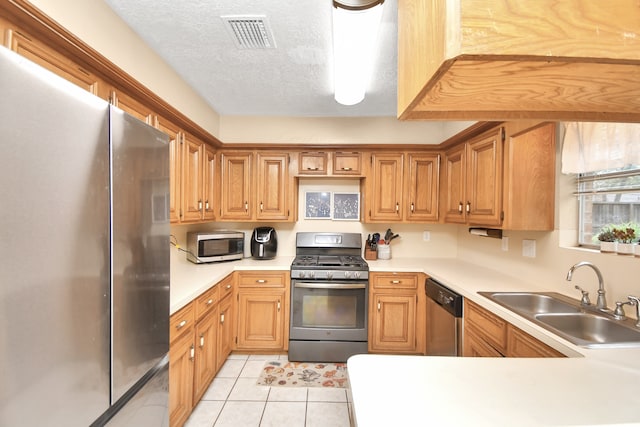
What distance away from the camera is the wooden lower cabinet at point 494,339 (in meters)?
1.29

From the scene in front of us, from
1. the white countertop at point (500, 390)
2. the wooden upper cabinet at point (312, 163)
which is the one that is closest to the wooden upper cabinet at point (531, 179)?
the white countertop at point (500, 390)

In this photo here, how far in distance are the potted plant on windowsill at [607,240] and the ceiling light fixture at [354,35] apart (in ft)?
5.49

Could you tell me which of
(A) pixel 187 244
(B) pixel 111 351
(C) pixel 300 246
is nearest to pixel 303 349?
(C) pixel 300 246

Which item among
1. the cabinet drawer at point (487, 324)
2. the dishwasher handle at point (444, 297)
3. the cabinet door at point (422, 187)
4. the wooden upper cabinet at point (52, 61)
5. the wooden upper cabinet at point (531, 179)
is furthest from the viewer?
the cabinet door at point (422, 187)

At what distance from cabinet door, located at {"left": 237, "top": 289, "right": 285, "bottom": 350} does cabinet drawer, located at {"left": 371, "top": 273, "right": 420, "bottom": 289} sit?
3.04 ft

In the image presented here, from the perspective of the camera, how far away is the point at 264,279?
2.68 meters

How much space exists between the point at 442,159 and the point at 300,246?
72.6 inches

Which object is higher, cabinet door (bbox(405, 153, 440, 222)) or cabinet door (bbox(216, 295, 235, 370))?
cabinet door (bbox(405, 153, 440, 222))

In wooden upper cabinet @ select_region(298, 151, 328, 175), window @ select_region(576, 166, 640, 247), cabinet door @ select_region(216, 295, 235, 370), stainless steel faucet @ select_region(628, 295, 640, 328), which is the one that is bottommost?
cabinet door @ select_region(216, 295, 235, 370)

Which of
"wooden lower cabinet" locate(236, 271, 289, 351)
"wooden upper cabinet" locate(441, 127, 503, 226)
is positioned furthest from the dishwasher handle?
"wooden lower cabinet" locate(236, 271, 289, 351)

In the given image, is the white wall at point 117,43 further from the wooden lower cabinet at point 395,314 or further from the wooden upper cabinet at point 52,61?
the wooden lower cabinet at point 395,314

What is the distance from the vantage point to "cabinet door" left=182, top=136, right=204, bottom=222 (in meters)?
2.20

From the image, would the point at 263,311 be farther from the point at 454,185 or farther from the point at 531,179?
the point at 531,179

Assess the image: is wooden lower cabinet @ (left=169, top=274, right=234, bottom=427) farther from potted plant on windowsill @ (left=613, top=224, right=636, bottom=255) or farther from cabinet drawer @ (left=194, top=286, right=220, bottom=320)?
potted plant on windowsill @ (left=613, top=224, right=636, bottom=255)
